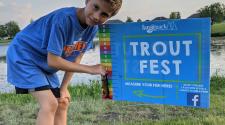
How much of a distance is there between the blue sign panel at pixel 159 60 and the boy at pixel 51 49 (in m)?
0.25

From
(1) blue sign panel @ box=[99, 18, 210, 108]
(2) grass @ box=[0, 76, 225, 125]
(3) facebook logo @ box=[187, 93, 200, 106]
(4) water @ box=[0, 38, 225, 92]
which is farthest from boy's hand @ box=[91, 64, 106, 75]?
(4) water @ box=[0, 38, 225, 92]

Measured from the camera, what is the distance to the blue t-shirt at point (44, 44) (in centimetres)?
296

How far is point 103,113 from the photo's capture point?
4.77m

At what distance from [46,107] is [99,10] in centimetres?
75

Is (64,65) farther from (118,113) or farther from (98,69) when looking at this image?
(118,113)

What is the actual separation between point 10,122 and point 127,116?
1167 mm

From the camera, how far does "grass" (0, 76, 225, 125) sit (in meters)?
4.29

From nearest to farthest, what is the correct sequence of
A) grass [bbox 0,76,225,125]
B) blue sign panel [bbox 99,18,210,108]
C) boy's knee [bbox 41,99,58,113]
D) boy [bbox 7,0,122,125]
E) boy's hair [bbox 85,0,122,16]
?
1. boy's hair [bbox 85,0,122,16]
2. boy [bbox 7,0,122,125]
3. boy's knee [bbox 41,99,58,113]
4. blue sign panel [bbox 99,18,210,108]
5. grass [bbox 0,76,225,125]

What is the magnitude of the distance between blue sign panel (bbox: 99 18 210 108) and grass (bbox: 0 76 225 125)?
73cm

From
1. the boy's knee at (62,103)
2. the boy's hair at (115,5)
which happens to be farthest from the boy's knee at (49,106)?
the boy's hair at (115,5)

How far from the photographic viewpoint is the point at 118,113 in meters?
4.74

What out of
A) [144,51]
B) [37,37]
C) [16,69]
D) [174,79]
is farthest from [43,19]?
[174,79]

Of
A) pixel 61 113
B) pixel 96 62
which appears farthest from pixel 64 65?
pixel 96 62

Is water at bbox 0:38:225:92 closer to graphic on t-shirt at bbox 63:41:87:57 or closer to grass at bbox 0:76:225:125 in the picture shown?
grass at bbox 0:76:225:125
